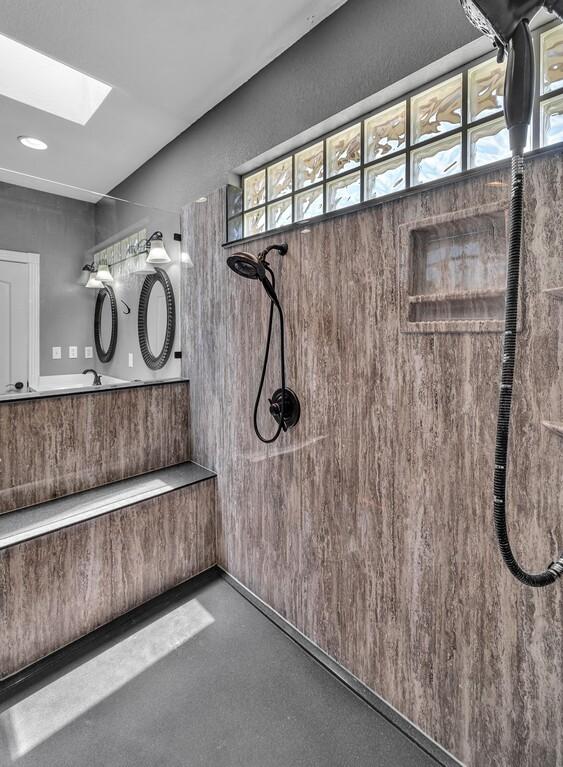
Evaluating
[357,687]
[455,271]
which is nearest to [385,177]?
[455,271]

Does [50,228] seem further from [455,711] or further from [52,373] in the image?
[455,711]

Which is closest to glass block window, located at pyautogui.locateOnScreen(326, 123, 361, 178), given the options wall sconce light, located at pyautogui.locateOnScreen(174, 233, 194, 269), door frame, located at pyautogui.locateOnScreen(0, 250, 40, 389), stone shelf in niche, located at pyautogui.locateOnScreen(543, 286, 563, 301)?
stone shelf in niche, located at pyautogui.locateOnScreen(543, 286, 563, 301)

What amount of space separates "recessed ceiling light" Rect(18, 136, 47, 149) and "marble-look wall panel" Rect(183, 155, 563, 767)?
182 centimetres

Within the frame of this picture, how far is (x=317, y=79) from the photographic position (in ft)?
5.60

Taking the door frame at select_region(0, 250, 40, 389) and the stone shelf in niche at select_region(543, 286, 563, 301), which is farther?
the door frame at select_region(0, 250, 40, 389)

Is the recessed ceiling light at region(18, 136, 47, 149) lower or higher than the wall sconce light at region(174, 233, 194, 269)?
higher

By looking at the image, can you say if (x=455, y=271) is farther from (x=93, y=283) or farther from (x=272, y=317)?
(x=93, y=283)

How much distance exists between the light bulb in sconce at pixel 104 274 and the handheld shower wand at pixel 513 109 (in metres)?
1.97

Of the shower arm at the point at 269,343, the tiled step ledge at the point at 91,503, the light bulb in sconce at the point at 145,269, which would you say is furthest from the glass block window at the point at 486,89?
the tiled step ledge at the point at 91,503

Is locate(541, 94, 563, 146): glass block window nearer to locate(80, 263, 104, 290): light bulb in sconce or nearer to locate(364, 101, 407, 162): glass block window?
locate(364, 101, 407, 162): glass block window

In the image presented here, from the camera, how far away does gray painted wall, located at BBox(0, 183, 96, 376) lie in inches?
74.3

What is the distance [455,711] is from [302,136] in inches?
89.5

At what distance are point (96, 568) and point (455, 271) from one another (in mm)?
1962

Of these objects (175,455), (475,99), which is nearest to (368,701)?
(175,455)
